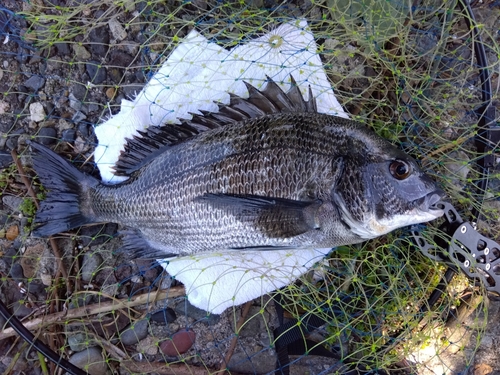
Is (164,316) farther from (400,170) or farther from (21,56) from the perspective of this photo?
(21,56)

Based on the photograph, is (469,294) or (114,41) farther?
(114,41)

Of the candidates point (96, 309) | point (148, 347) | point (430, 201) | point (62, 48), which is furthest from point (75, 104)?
point (430, 201)

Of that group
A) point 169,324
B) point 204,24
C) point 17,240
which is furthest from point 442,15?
point 17,240

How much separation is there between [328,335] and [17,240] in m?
2.36

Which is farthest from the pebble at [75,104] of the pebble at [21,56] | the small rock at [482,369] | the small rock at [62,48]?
the small rock at [482,369]

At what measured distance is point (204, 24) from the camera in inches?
105

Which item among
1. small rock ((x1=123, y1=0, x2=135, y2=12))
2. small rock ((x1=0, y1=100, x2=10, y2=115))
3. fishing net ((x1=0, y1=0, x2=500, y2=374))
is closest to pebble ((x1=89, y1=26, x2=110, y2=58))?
fishing net ((x1=0, y1=0, x2=500, y2=374))

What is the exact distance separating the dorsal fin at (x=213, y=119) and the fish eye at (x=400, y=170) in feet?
1.98

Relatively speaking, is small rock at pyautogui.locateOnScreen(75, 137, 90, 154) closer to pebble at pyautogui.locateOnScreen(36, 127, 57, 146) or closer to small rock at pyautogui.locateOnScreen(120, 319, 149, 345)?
pebble at pyautogui.locateOnScreen(36, 127, 57, 146)

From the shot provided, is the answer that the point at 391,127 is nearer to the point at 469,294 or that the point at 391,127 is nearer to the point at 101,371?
the point at 469,294

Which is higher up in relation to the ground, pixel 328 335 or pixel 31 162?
pixel 31 162

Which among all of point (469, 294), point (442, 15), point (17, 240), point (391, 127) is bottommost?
point (469, 294)

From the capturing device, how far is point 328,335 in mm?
2721

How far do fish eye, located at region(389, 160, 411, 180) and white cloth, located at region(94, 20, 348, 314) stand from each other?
669 mm
